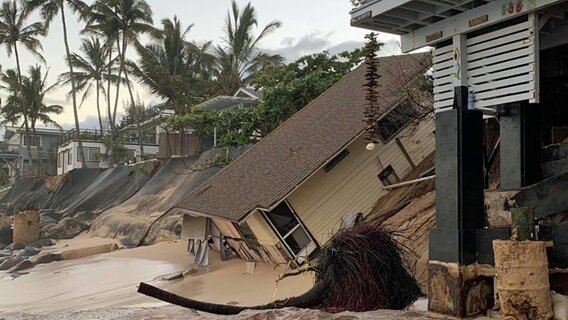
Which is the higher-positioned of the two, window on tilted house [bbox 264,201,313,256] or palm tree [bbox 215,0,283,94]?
palm tree [bbox 215,0,283,94]

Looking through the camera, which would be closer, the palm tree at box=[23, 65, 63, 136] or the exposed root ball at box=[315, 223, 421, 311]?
the exposed root ball at box=[315, 223, 421, 311]

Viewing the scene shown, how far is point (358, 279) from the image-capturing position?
7969 millimetres

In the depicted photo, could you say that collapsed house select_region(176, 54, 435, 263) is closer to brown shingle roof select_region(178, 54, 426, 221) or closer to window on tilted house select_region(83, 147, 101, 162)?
brown shingle roof select_region(178, 54, 426, 221)

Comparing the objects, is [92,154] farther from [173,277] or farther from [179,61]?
[173,277]

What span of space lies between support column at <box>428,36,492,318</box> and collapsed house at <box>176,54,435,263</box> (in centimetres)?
704

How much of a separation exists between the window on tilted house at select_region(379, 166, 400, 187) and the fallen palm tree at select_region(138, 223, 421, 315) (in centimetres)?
782

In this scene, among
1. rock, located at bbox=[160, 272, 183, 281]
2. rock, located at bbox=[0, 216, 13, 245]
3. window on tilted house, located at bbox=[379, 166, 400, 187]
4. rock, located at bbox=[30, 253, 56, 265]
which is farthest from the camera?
rock, located at bbox=[0, 216, 13, 245]

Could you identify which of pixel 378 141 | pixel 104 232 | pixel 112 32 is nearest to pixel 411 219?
pixel 378 141

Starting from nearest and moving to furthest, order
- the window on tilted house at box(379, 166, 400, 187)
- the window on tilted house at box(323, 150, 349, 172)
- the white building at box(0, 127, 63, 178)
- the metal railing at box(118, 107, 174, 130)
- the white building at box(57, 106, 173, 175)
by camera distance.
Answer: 1. the window on tilted house at box(323, 150, 349, 172)
2. the window on tilted house at box(379, 166, 400, 187)
3. the white building at box(57, 106, 173, 175)
4. the metal railing at box(118, 107, 174, 130)
5. the white building at box(0, 127, 63, 178)

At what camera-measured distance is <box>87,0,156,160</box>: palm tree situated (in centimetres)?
4312

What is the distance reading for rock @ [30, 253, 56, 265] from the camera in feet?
75.5

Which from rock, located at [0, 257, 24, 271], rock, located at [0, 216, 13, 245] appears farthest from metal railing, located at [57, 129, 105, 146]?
rock, located at [0, 257, 24, 271]

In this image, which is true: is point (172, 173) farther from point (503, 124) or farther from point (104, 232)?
point (503, 124)

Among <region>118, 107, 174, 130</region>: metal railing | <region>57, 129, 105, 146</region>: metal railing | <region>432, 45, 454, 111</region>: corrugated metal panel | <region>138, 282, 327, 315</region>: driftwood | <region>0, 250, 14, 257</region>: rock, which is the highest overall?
<region>118, 107, 174, 130</region>: metal railing
